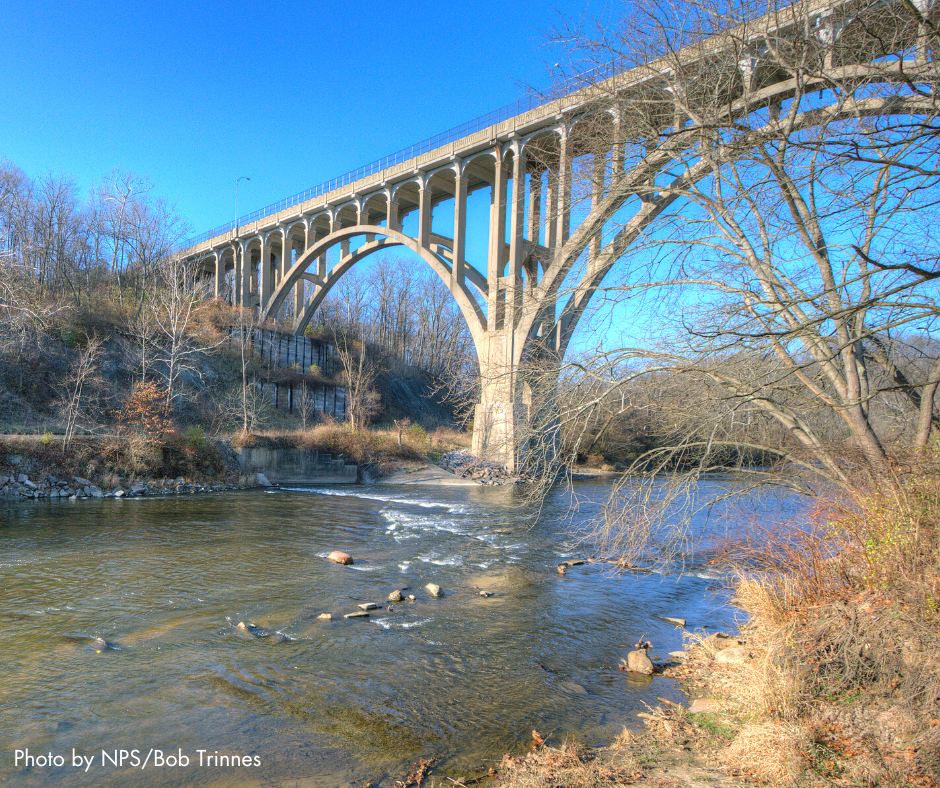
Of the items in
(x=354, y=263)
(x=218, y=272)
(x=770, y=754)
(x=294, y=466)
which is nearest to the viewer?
(x=770, y=754)

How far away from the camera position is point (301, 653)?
19.7 feet

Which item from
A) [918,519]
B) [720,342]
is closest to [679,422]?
[720,342]

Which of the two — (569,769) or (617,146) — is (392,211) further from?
(569,769)

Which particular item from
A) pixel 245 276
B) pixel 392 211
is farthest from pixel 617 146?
pixel 245 276

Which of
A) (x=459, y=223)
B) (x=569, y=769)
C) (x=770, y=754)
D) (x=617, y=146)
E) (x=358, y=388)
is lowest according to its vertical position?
(x=569, y=769)

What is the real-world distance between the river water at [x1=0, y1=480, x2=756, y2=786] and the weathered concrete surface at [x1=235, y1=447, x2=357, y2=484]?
443 inches

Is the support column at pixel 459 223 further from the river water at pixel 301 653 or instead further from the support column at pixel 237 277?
the support column at pixel 237 277

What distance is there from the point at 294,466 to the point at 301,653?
65.0 ft

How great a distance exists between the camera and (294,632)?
6.64 metres

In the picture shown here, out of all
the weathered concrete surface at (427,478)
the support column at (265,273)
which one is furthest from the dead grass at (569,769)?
the support column at (265,273)

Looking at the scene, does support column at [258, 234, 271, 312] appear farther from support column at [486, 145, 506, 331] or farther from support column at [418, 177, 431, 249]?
support column at [486, 145, 506, 331]

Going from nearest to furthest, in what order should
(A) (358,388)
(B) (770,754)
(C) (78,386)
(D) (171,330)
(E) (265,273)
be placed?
(B) (770,754) → (C) (78,386) → (D) (171,330) → (A) (358,388) → (E) (265,273)

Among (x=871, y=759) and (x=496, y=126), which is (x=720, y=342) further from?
(x=496, y=126)

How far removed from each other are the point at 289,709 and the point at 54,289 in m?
35.5
